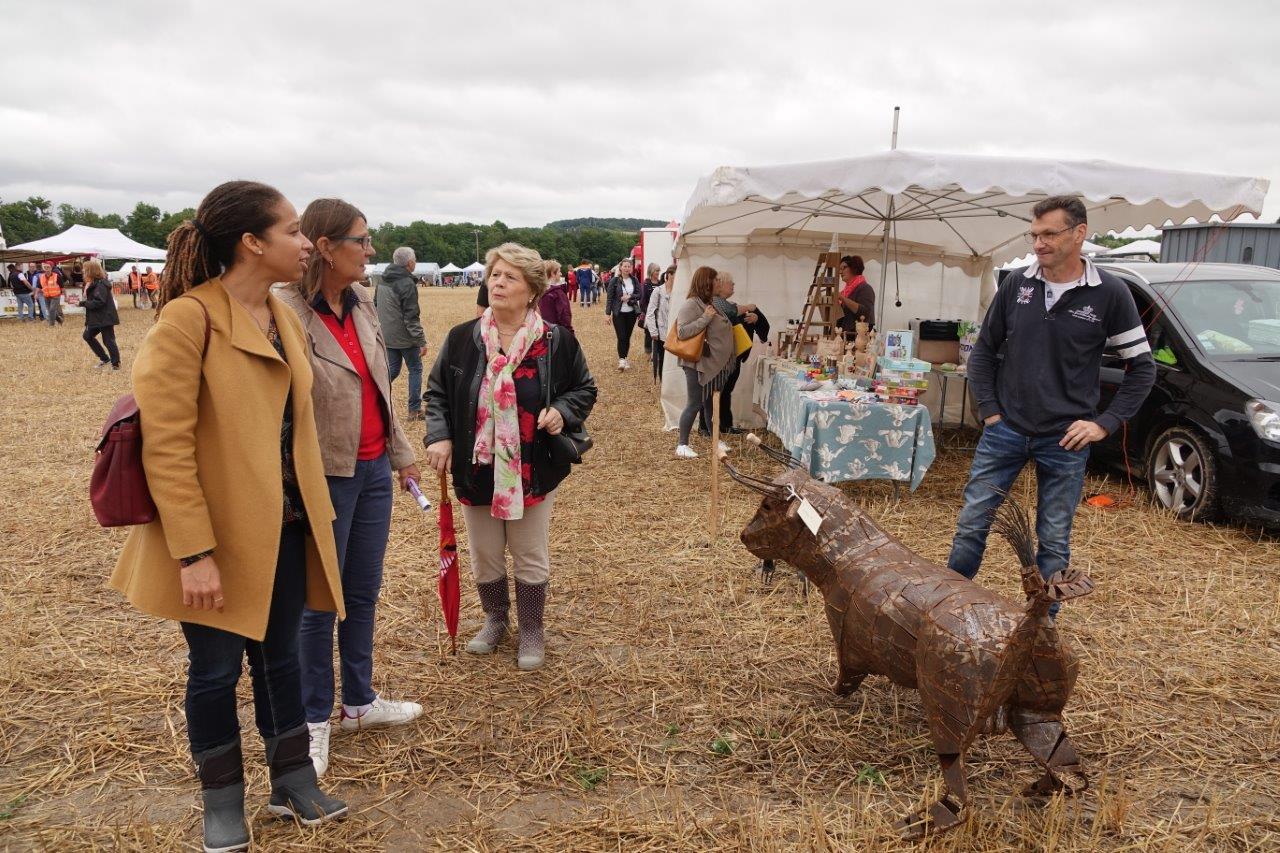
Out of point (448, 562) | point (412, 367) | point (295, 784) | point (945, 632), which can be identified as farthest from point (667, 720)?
point (412, 367)

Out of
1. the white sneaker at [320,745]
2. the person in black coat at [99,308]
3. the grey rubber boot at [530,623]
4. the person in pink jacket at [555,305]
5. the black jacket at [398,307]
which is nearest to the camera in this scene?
the white sneaker at [320,745]

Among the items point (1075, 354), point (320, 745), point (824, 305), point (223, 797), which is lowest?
point (320, 745)

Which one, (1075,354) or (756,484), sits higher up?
(1075,354)

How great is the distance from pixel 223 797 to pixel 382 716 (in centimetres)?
75

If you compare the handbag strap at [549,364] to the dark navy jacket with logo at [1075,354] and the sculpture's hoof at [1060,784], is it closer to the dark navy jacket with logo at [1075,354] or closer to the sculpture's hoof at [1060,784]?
the dark navy jacket with logo at [1075,354]

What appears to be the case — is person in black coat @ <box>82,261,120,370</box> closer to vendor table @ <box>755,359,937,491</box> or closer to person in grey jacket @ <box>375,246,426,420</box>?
person in grey jacket @ <box>375,246,426,420</box>

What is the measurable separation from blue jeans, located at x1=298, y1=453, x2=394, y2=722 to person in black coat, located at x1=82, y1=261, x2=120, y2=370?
34.1 ft

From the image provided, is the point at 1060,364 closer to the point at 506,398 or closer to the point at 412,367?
the point at 506,398

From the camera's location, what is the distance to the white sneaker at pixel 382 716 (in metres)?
2.82

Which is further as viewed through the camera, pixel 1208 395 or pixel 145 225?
pixel 145 225

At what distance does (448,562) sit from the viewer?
3.09 meters

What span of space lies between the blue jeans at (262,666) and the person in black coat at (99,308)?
1077cm

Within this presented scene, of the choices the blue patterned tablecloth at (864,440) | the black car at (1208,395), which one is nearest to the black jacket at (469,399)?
the blue patterned tablecloth at (864,440)

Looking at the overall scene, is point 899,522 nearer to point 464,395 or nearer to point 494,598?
point 494,598
